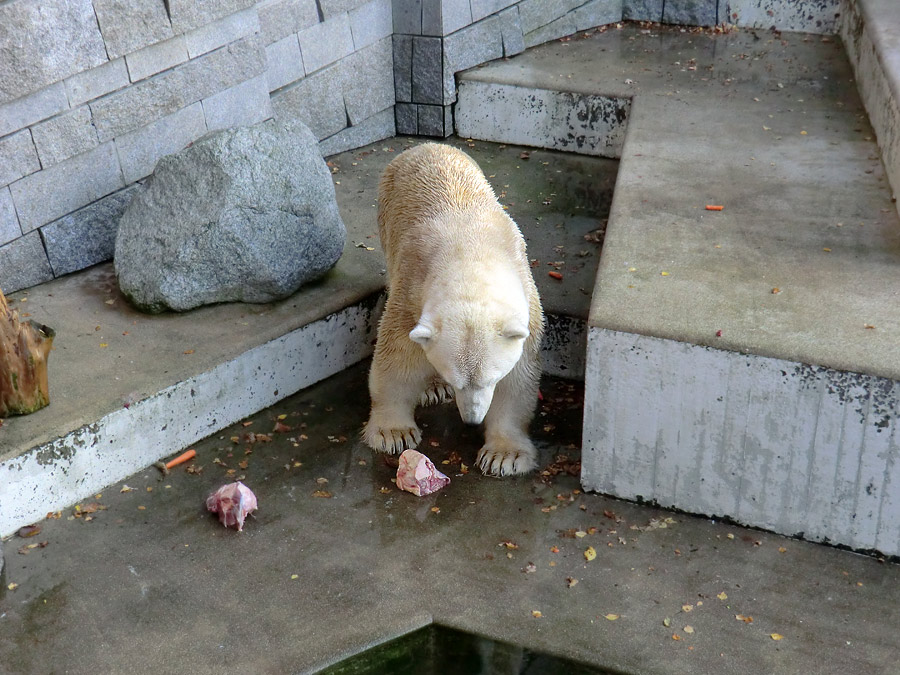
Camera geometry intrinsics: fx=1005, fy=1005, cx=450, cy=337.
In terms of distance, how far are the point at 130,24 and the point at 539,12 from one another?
3269 mm

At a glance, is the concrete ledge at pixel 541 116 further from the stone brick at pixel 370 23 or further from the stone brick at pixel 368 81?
the stone brick at pixel 370 23

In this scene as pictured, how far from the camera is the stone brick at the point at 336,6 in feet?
17.9

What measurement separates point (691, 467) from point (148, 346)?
2044 millimetres

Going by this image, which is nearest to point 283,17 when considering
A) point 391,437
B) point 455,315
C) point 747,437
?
point 391,437

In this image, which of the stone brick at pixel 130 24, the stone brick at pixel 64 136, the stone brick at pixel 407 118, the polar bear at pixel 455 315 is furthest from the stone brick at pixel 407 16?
the stone brick at pixel 64 136

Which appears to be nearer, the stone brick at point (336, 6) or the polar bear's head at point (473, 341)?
the polar bear's head at point (473, 341)

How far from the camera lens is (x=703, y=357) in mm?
3092

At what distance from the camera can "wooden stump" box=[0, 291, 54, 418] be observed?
129 inches

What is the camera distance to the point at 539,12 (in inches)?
265

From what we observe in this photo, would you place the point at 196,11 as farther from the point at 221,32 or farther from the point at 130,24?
the point at 130,24

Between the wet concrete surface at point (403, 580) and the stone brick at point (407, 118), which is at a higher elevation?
the stone brick at point (407, 118)

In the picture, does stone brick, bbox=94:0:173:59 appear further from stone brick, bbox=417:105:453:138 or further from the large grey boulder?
stone brick, bbox=417:105:453:138

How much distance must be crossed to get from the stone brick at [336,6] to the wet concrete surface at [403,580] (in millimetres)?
2813

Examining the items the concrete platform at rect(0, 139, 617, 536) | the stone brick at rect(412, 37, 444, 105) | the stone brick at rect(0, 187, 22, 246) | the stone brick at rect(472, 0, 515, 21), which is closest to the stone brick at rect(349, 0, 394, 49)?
the stone brick at rect(412, 37, 444, 105)
